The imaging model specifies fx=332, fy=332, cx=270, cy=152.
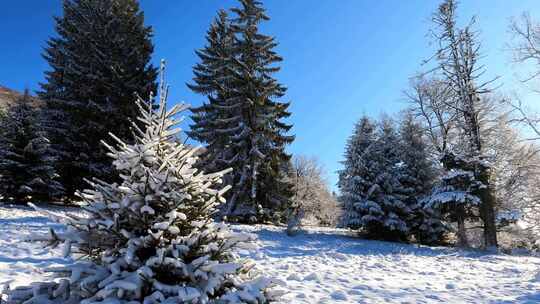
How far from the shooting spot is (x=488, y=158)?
15.6 meters

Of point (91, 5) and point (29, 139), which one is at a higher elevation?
point (91, 5)

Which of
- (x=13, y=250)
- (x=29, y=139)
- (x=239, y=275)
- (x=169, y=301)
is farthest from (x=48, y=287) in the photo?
(x=29, y=139)

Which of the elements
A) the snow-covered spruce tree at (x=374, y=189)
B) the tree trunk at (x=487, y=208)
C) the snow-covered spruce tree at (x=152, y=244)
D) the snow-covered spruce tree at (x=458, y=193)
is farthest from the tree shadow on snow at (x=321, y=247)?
the snow-covered spruce tree at (x=152, y=244)

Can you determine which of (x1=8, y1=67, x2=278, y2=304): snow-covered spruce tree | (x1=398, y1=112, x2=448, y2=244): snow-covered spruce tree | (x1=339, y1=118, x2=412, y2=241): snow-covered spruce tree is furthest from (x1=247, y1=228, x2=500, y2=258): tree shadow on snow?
(x1=8, y1=67, x2=278, y2=304): snow-covered spruce tree

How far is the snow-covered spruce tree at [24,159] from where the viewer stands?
520 inches

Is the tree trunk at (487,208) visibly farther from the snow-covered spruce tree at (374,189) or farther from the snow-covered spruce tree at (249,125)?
the snow-covered spruce tree at (249,125)

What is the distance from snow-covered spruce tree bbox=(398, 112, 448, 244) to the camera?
16406mm

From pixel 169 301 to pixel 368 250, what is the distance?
1010 cm

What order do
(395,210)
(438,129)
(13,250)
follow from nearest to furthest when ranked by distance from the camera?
(13,250) → (395,210) → (438,129)

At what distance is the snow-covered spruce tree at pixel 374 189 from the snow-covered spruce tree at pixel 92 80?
37.8 feet

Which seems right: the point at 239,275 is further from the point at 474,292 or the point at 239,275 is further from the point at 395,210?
the point at 395,210

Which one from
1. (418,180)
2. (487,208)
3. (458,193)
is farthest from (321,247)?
(487,208)

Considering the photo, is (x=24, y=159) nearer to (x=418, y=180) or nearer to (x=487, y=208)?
(x=418, y=180)

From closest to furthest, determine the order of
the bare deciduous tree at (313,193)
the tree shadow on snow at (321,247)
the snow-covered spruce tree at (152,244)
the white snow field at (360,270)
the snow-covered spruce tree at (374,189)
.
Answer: the snow-covered spruce tree at (152,244) < the white snow field at (360,270) < the tree shadow on snow at (321,247) < the snow-covered spruce tree at (374,189) < the bare deciduous tree at (313,193)
